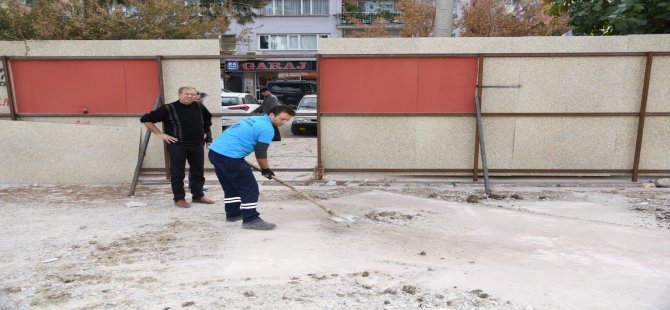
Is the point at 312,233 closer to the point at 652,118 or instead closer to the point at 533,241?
the point at 533,241

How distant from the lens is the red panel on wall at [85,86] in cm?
724

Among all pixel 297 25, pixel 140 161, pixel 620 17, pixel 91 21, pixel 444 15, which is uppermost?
pixel 297 25

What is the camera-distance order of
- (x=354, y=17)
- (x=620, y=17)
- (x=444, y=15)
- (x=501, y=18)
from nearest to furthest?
(x=620, y=17) → (x=444, y=15) → (x=501, y=18) → (x=354, y=17)

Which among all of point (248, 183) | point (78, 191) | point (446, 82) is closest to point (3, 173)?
point (78, 191)

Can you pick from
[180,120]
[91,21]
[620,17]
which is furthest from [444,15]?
[91,21]

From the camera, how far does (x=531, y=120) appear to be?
7184mm

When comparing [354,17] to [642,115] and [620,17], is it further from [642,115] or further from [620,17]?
[642,115]

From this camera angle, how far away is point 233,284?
3676mm

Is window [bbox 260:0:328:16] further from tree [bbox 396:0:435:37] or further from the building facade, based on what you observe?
tree [bbox 396:0:435:37]

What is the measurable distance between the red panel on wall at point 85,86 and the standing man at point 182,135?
1.67 m

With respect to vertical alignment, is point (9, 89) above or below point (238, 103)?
above

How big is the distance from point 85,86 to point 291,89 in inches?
657

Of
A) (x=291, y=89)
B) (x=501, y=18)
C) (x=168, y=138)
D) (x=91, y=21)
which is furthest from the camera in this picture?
(x=291, y=89)

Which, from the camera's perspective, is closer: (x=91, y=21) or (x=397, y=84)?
(x=397, y=84)
